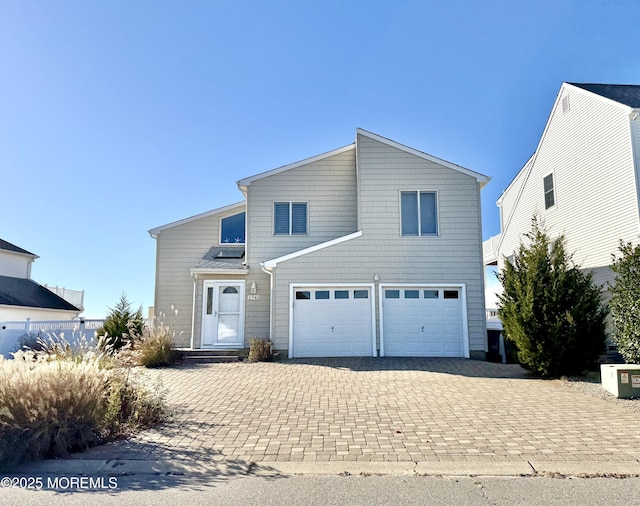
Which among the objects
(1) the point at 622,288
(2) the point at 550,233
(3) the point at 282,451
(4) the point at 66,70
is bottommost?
(3) the point at 282,451

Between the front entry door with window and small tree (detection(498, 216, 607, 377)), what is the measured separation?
854 cm

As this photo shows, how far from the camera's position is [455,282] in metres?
13.9

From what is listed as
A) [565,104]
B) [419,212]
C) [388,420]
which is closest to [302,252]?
[419,212]

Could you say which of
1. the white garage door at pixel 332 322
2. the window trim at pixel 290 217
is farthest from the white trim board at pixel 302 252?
the window trim at pixel 290 217

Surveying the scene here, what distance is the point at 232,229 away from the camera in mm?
17031

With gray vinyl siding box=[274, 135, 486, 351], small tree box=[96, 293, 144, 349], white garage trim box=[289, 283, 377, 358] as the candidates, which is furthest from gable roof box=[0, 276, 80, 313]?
gray vinyl siding box=[274, 135, 486, 351]

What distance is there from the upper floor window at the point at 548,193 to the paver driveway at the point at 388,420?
9.80 metres

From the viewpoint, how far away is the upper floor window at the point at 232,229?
666 inches

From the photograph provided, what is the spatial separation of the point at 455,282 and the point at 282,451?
33.0 ft

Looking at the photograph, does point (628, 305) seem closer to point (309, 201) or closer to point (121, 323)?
point (309, 201)

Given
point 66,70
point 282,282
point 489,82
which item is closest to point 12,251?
point 66,70

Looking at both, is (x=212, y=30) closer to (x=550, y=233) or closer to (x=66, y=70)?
(x=66, y=70)

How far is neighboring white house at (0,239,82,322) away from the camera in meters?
21.6

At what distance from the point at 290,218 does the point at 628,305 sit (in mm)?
9980
